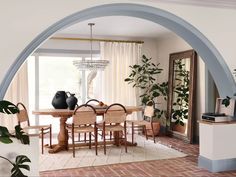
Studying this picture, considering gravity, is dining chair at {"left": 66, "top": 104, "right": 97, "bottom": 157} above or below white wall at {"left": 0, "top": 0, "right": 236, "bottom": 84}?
below

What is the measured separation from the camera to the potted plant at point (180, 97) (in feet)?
21.0

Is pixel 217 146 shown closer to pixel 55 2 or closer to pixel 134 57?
pixel 55 2

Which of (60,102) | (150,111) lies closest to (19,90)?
(60,102)

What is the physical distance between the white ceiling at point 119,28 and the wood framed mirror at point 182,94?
774mm

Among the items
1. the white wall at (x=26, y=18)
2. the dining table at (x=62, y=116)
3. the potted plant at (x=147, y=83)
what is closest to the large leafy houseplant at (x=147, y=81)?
the potted plant at (x=147, y=83)

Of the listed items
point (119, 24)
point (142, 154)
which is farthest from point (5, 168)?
point (119, 24)

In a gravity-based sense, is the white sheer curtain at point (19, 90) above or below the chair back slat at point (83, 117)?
above

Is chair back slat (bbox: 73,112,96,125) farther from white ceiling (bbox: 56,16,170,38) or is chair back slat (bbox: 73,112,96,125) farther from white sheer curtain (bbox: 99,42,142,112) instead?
white sheer curtain (bbox: 99,42,142,112)

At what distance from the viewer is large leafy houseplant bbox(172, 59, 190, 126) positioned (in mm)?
6379

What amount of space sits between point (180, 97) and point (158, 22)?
2.77m

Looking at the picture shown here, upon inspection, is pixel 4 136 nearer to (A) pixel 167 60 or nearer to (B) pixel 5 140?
(B) pixel 5 140

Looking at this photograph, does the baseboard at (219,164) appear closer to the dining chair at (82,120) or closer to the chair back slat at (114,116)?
the chair back slat at (114,116)

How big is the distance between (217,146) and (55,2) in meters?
2.83

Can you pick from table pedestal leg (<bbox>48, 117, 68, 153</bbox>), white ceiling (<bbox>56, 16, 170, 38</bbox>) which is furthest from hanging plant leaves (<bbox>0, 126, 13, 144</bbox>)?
white ceiling (<bbox>56, 16, 170, 38</bbox>)
